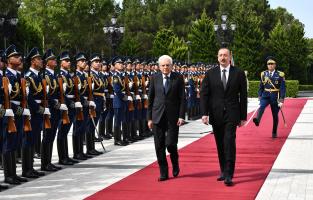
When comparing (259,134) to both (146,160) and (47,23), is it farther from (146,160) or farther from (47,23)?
(47,23)

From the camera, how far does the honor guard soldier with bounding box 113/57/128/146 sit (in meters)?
14.9

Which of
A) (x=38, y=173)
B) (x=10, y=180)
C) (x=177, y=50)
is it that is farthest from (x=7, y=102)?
(x=177, y=50)

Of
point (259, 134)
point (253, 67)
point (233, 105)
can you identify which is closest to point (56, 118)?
point (233, 105)

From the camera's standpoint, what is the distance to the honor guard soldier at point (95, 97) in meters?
12.9

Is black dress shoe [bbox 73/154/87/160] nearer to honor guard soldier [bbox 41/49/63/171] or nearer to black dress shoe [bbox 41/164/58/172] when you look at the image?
honor guard soldier [bbox 41/49/63/171]

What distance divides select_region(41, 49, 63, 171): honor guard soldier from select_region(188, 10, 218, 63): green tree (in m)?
52.7

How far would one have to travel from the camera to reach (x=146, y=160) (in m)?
12.3

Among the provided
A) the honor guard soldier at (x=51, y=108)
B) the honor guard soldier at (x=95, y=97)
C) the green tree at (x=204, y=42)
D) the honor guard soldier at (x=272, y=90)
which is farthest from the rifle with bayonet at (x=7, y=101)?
the green tree at (x=204, y=42)

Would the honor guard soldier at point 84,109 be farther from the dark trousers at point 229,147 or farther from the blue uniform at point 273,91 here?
the blue uniform at point 273,91

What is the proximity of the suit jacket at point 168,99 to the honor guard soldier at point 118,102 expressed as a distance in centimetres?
483

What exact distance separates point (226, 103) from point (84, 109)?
12.3 feet

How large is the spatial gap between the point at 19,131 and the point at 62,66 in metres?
2.22

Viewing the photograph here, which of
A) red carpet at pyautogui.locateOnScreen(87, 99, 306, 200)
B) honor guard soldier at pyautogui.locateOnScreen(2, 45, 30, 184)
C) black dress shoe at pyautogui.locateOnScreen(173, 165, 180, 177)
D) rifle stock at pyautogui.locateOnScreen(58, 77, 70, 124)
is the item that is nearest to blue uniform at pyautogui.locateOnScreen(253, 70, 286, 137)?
red carpet at pyautogui.locateOnScreen(87, 99, 306, 200)

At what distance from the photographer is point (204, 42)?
6406 cm
